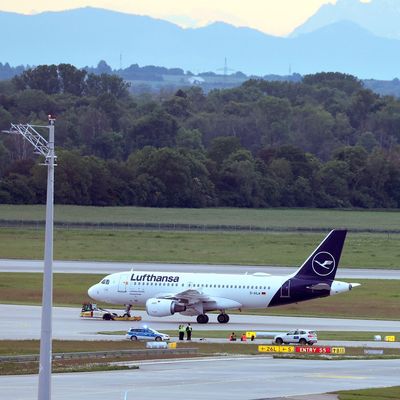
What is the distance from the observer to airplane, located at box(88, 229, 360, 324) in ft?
253

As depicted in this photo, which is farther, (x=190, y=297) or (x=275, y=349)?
(x=190, y=297)

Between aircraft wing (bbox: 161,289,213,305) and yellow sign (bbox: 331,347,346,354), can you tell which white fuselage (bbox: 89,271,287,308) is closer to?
aircraft wing (bbox: 161,289,213,305)

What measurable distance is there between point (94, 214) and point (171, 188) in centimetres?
2126

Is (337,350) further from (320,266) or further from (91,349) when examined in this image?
(320,266)

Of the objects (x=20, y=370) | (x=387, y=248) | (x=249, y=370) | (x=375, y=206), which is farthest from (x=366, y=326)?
(x=375, y=206)

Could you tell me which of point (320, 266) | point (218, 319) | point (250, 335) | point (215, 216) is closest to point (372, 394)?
point (250, 335)

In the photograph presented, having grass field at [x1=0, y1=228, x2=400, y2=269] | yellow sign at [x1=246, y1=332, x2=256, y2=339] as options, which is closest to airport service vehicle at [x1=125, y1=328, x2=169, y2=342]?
yellow sign at [x1=246, y1=332, x2=256, y2=339]

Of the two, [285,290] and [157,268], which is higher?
[285,290]

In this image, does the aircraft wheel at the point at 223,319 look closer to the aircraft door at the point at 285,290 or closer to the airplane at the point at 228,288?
the airplane at the point at 228,288

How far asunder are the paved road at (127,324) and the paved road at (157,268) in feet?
62.8

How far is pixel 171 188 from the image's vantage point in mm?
179625

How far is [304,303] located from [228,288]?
1227 centimetres

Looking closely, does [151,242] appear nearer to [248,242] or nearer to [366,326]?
[248,242]

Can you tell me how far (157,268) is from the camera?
4006 inches
